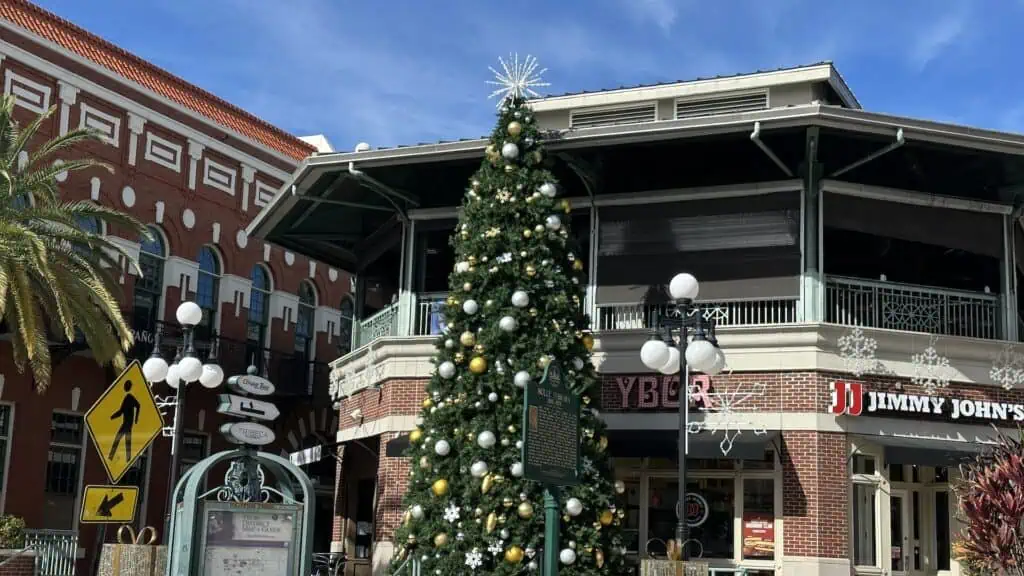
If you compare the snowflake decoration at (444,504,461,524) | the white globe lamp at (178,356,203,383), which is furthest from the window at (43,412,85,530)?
the snowflake decoration at (444,504,461,524)

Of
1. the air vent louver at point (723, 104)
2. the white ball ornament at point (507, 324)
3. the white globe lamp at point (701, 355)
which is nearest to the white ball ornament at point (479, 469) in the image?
the white ball ornament at point (507, 324)

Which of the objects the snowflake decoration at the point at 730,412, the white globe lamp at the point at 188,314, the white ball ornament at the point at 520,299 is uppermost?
the white ball ornament at the point at 520,299

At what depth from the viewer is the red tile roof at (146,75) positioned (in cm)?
2728

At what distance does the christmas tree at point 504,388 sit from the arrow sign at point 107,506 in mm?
4520

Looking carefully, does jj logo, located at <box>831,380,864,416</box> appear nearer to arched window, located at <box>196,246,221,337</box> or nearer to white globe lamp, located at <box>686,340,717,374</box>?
white globe lamp, located at <box>686,340,717,374</box>

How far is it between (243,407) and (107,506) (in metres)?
2.22

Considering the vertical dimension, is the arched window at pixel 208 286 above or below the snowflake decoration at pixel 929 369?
above

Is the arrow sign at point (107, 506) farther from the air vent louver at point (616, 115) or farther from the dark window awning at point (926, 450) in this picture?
the air vent louver at point (616, 115)

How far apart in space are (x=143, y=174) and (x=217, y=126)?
2.91 meters

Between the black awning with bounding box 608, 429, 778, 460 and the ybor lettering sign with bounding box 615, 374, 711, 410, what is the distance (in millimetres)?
470

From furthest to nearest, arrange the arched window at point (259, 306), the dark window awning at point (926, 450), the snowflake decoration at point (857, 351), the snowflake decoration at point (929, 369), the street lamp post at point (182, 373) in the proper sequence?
the arched window at point (259, 306), the snowflake decoration at point (929, 369), the snowflake decoration at point (857, 351), the dark window awning at point (926, 450), the street lamp post at point (182, 373)

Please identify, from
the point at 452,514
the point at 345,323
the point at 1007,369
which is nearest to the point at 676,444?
the point at 452,514

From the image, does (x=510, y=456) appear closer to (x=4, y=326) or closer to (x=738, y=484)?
(x=738, y=484)

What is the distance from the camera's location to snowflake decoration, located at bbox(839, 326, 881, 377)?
60.0 feet
